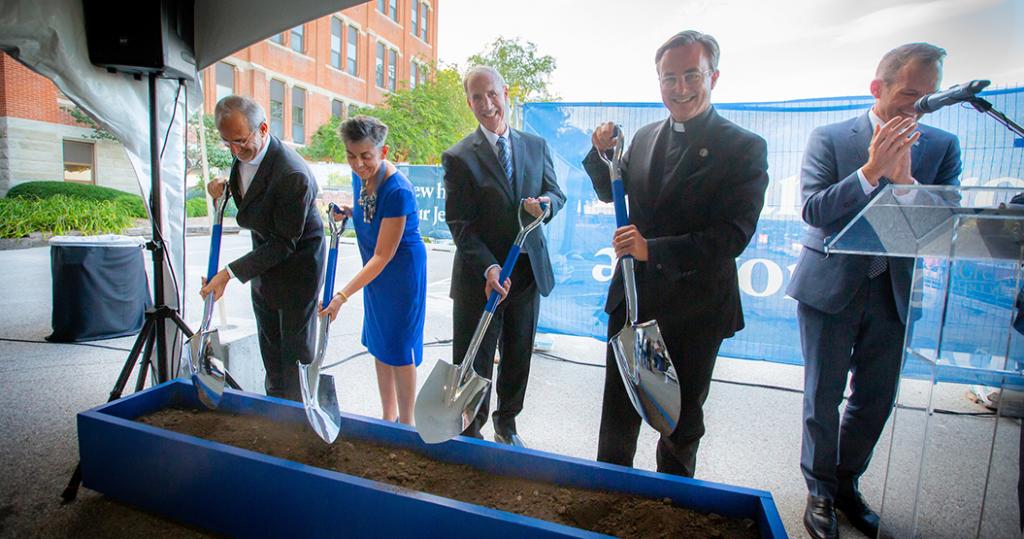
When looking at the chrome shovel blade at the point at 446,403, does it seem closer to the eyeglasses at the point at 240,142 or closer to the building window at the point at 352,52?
the eyeglasses at the point at 240,142

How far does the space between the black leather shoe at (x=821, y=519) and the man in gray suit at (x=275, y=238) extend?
211 centimetres

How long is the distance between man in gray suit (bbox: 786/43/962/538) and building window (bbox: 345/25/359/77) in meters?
20.8

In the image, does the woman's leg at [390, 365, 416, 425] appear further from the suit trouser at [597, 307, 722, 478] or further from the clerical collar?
the clerical collar

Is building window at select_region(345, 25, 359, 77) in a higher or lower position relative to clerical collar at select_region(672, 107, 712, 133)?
higher

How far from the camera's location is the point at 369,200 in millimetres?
2125

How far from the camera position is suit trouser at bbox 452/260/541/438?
2.12 metres

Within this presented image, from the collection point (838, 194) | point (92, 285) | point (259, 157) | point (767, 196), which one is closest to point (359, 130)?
point (259, 157)

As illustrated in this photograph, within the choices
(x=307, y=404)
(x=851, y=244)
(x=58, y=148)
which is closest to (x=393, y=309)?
(x=307, y=404)

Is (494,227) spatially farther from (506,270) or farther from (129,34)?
(129,34)

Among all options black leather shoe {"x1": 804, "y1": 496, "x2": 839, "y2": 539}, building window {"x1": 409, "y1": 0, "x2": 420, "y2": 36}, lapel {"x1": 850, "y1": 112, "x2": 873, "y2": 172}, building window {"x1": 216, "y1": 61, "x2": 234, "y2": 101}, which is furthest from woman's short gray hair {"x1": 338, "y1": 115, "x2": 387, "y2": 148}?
building window {"x1": 409, "y1": 0, "x2": 420, "y2": 36}

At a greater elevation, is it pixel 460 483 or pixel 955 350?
pixel 955 350

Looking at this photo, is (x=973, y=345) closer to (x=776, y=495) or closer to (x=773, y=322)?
(x=776, y=495)

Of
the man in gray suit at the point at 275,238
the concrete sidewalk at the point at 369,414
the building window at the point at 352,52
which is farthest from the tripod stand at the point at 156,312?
the building window at the point at 352,52

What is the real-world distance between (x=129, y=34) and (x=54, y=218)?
401 inches
